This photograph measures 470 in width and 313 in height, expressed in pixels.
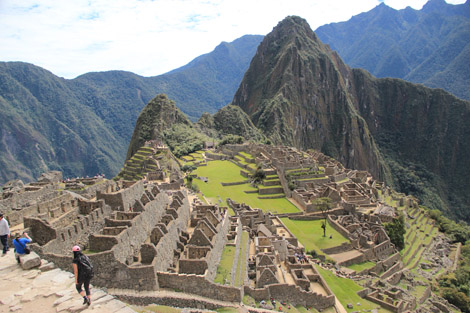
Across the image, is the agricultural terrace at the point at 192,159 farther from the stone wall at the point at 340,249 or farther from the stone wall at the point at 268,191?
the stone wall at the point at 340,249

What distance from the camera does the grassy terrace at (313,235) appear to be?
3928cm

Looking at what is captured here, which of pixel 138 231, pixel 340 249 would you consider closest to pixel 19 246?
pixel 138 231

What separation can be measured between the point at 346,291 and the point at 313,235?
40.2ft

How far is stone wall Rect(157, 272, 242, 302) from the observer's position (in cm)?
1875

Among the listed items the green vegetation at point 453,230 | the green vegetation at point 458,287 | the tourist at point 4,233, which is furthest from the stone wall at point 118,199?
the green vegetation at point 453,230

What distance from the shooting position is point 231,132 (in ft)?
466

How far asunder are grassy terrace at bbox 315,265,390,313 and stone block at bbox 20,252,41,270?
74.0ft

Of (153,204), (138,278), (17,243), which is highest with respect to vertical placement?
(17,243)

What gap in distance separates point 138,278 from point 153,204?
25.8 feet

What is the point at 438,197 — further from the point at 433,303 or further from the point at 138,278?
the point at 138,278

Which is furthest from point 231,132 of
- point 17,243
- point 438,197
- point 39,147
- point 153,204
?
point 17,243

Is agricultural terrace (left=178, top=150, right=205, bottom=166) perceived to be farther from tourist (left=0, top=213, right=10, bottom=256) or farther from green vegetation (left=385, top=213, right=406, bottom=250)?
tourist (left=0, top=213, right=10, bottom=256)

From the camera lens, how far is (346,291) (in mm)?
30328

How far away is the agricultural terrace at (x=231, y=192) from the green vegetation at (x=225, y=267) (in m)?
Result: 18.7
